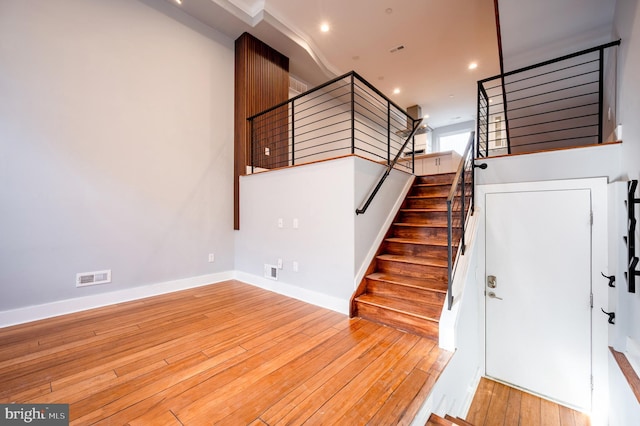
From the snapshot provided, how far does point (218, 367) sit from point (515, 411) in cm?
299

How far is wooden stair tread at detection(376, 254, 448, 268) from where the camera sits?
2.90 metres

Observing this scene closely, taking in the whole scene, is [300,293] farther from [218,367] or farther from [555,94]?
[555,94]

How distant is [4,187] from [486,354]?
5.54 meters

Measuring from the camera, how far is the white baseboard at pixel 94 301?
8.92ft

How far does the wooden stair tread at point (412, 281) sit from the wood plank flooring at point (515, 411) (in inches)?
50.6

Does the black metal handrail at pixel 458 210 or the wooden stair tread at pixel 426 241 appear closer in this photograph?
the black metal handrail at pixel 458 210

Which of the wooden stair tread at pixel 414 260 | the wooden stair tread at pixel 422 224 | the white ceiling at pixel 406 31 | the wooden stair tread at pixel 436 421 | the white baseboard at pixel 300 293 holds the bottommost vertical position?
the wooden stair tread at pixel 436 421

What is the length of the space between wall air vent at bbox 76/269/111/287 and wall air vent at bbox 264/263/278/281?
1.95 meters

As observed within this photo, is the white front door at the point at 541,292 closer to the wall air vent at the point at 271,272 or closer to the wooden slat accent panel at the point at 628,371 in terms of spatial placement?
the wooden slat accent panel at the point at 628,371

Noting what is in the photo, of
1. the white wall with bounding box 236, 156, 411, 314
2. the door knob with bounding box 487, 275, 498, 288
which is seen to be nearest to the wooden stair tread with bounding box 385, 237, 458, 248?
the white wall with bounding box 236, 156, 411, 314

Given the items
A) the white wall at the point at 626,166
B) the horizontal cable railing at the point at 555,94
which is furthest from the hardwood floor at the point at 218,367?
the horizontal cable railing at the point at 555,94

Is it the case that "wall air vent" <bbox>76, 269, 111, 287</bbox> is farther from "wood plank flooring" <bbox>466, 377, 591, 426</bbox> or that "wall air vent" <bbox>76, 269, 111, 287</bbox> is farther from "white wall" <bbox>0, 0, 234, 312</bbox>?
"wood plank flooring" <bbox>466, 377, 591, 426</bbox>

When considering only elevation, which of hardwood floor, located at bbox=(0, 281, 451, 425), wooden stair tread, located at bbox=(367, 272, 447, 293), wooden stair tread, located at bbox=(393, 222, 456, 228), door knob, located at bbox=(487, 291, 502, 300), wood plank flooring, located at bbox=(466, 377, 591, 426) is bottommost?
wood plank flooring, located at bbox=(466, 377, 591, 426)

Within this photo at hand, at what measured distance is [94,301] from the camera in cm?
318
